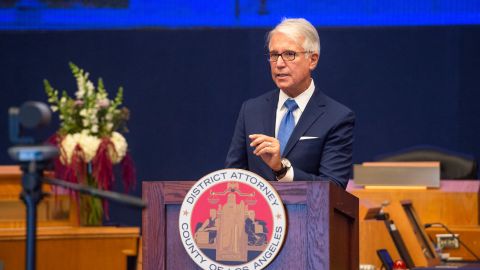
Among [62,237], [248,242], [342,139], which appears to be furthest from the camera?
[62,237]

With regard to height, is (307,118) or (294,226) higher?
(307,118)

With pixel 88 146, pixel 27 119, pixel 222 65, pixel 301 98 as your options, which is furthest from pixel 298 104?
pixel 222 65

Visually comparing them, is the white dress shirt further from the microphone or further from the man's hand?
the microphone

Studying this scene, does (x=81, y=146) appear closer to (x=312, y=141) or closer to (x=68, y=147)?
(x=68, y=147)

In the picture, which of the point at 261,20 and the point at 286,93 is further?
the point at 261,20

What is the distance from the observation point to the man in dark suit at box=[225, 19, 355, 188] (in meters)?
2.88

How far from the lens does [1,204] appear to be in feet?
12.5

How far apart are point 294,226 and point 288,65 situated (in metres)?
0.69

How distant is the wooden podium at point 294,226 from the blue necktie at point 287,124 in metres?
0.35

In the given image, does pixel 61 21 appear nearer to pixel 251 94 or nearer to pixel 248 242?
pixel 251 94

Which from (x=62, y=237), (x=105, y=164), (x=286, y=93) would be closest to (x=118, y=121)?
(x=105, y=164)

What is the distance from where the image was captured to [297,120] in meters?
2.96

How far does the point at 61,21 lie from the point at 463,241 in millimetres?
3426

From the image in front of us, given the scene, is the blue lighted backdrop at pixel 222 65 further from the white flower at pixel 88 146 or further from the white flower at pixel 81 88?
the white flower at pixel 88 146
